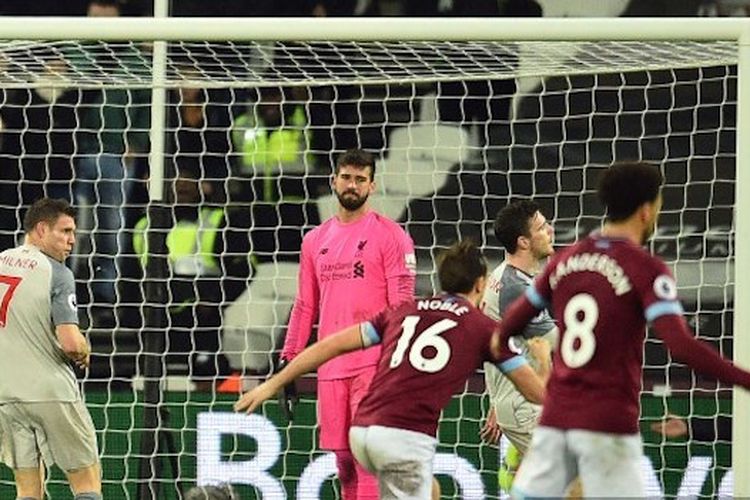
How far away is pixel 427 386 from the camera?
277 inches

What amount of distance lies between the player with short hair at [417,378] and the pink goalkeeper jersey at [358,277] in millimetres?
1951

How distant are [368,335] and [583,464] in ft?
4.24

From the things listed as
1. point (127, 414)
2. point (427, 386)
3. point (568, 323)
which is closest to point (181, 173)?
point (127, 414)

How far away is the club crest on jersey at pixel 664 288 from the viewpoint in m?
5.94

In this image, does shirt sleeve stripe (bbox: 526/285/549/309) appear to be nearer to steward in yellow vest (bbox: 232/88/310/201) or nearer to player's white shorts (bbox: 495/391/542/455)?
player's white shorts (bbox: 495/391/542/455)

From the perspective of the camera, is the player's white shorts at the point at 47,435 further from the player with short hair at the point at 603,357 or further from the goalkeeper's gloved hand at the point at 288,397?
the player with short hair at the point at 603,357

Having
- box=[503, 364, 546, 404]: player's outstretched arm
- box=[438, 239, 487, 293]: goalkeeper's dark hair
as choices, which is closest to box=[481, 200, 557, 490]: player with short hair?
box=[438, 239, 487, 293]: goalkeeper's dark hair

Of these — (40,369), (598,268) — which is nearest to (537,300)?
(598,268)

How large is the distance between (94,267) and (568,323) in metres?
5.20

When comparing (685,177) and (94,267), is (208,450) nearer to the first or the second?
(94,267)

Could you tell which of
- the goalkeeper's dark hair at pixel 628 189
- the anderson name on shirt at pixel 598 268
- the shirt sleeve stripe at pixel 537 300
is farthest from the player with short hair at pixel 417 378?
the goalkeeper's dark hair at pixel 628 189

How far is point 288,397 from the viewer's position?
9805mm

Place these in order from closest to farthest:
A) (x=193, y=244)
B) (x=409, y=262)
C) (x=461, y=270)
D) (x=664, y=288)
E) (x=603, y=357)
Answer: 1. (x=664, y=288)
2. (x=603, y=357)
3. (x=461, y=270)
4. (x=409, y=262)
5. (x=193, y=244)

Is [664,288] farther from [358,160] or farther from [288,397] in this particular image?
[288,397]
